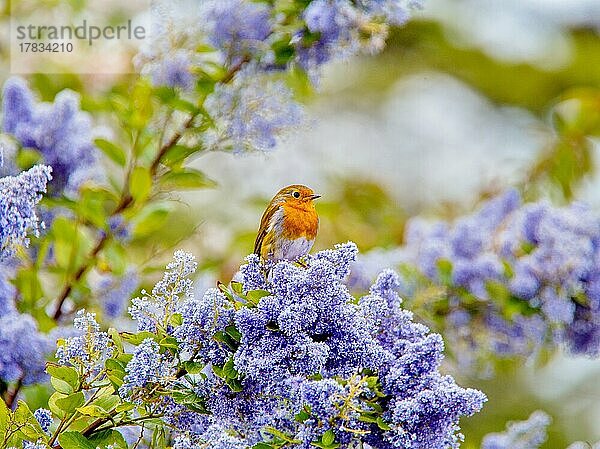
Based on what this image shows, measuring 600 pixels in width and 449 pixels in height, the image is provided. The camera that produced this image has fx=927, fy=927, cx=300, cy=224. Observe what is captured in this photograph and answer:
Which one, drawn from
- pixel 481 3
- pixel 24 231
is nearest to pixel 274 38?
pixel 24 231

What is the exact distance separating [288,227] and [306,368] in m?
0.14

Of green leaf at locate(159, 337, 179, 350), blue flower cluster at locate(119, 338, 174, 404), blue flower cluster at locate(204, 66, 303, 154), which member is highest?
blue flower cluster at locate(204, 66, 303, 154)

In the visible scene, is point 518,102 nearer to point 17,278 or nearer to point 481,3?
point 481,3

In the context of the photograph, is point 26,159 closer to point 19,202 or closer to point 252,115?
point 252,115

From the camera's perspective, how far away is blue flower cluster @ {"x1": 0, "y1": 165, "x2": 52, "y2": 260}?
2.35 ft

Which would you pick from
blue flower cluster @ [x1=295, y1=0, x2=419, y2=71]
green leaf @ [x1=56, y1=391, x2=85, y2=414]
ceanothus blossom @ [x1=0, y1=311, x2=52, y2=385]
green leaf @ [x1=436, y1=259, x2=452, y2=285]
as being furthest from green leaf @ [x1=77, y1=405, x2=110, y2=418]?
green leaf @ [x1=436, y1=259, x2=452, y2=285]

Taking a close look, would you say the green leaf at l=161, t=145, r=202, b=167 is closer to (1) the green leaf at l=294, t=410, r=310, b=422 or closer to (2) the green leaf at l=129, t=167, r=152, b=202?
(2) the green leaf at l=129, t=167, r=152, b=202

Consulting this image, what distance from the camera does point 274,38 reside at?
1203mm

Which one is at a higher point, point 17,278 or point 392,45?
point 392,45

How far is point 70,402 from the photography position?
72cm

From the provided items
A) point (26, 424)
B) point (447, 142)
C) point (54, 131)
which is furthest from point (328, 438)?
point (447, 142)

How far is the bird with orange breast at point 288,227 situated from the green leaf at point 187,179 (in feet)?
1.30

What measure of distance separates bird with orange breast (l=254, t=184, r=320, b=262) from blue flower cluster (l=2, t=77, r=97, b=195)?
0.46 metres

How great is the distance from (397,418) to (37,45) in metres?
0.94
